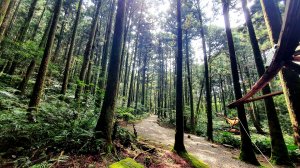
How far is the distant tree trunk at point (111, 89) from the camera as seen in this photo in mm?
6289

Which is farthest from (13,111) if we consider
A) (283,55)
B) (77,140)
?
(283,55)

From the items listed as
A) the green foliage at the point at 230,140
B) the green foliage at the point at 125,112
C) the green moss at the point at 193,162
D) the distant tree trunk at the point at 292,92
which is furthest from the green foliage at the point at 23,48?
the green foliage at the point at 230,140

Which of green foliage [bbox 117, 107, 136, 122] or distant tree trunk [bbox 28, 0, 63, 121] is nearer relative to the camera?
distant tree trunk [bbox 28, 0, 63, 121]

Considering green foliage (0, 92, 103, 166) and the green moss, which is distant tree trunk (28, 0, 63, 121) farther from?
the green moss

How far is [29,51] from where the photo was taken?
378 inches

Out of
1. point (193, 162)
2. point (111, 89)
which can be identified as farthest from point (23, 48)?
point (193, 162)

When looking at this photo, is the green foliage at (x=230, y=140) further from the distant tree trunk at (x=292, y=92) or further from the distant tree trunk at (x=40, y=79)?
the distant tree trunk at (x=292, y=92)

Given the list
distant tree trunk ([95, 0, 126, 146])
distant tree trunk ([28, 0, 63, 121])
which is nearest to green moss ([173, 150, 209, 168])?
distant tree trunk ([95, 0, 126, 146])

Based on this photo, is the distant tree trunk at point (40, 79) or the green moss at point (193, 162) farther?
the green moss at point (193, 162)

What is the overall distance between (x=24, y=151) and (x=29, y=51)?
6.77m

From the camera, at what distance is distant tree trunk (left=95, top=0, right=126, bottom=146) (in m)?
6.29

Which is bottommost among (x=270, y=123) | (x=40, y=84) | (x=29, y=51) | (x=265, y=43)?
(x=270, y=123)

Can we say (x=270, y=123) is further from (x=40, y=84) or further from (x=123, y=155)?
(x=40, y=84)

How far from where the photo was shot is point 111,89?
681 centimetres
